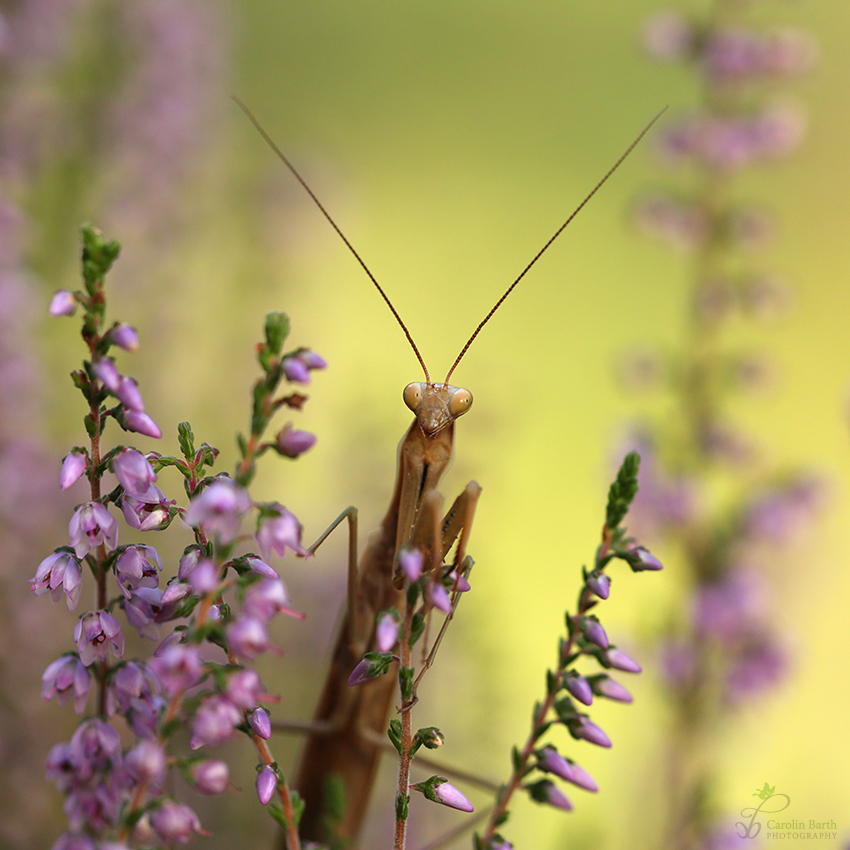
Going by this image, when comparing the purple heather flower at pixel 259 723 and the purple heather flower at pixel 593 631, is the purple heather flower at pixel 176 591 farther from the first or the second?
the purple heather flower at pixel 593 631

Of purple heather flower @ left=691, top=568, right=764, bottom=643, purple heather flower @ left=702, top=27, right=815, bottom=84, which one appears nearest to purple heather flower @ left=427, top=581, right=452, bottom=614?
purple heather flower @ left=691, top=568, right=764, bottom=643

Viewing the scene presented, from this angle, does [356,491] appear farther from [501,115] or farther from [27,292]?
[501,115]

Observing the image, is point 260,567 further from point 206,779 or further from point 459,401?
point 459,401

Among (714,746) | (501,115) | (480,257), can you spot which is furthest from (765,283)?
(501,115)

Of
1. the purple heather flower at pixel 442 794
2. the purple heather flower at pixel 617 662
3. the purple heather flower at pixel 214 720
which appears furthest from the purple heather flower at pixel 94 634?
the purple heather flower at pixel 617 662

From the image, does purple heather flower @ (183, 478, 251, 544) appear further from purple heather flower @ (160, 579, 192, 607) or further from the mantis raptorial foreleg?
the mantis raptorial foreleg

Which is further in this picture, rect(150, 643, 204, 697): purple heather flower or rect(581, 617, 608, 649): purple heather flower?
rect(581, 617, 608, 649): purple heather flower

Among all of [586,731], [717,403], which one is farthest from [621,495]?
[717,403]
